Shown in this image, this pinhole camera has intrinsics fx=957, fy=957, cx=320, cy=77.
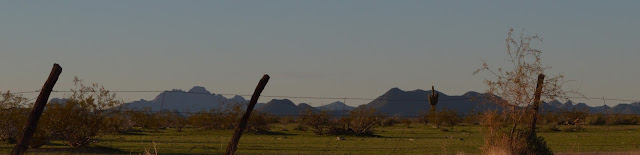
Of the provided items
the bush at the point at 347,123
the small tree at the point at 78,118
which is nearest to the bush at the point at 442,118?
the bush at the point at 347,123

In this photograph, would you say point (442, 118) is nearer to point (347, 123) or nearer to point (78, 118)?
point (347, 123)

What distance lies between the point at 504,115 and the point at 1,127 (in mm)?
19612

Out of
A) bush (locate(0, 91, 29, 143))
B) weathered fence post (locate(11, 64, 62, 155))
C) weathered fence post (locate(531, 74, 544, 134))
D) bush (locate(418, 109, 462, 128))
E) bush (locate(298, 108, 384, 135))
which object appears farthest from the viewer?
bush (locate(418, 109, 462, 128))

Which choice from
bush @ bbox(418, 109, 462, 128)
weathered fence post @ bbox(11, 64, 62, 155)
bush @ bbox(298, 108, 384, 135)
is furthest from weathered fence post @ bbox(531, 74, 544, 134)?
bush @ bbox(418, 109, 462, 128)

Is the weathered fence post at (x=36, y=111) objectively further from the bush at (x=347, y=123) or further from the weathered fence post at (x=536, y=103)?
the bush at (x=347, y=123)

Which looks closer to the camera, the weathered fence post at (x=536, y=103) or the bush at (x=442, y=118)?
the weathered fence post at (x=536, y=103)

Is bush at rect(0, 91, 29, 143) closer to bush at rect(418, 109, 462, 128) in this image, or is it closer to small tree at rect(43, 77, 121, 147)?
small tree at rect(43, 77, 121, 147)

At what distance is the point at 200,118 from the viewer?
65.0 meters

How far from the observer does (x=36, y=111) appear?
1741 centimetres

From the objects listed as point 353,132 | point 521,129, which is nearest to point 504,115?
point 521,129

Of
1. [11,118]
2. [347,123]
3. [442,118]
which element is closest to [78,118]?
[11,118]

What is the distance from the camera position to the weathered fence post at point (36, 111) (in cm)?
1722

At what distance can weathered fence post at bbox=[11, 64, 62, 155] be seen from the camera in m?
17.2

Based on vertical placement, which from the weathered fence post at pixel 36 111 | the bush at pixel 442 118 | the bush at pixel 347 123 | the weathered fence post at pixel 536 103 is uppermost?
the bush at pixel 442 118
